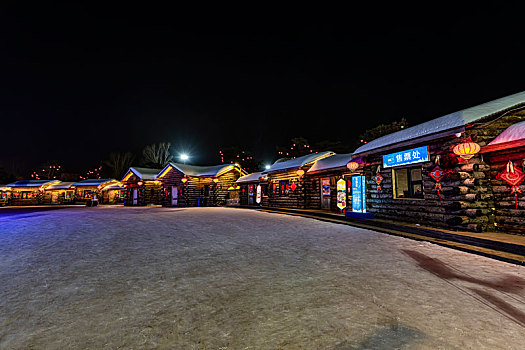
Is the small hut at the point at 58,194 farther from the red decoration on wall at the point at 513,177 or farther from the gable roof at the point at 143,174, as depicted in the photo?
the red decoration on wall at the point at 513,177

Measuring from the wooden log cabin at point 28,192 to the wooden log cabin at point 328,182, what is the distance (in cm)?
4172

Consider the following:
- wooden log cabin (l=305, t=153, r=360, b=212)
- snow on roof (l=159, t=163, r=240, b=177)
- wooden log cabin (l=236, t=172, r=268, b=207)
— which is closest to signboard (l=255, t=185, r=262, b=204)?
wooden log cabin (l=236, t=172, r=268, b=207)

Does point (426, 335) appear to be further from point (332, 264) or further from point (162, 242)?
point (162, 242)

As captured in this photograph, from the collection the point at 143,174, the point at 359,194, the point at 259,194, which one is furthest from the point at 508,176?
the point at 143,174

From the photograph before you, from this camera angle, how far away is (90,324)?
97.7 inches

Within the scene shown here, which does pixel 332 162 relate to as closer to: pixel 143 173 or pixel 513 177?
pixel 513 177


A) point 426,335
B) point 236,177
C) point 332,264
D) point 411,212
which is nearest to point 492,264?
point 332,264

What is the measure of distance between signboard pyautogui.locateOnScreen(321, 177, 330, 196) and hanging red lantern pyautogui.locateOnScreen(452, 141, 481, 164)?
863 cm

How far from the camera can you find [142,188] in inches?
1130

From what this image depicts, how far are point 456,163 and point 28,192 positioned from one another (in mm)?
51109

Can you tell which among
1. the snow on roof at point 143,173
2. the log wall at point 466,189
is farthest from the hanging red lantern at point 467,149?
the snow on roof at point 143,173

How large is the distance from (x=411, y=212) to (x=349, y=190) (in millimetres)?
4844

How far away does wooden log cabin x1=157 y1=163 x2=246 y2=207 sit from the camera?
2461 cm

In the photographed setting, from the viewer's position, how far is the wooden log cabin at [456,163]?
6.74 meters
